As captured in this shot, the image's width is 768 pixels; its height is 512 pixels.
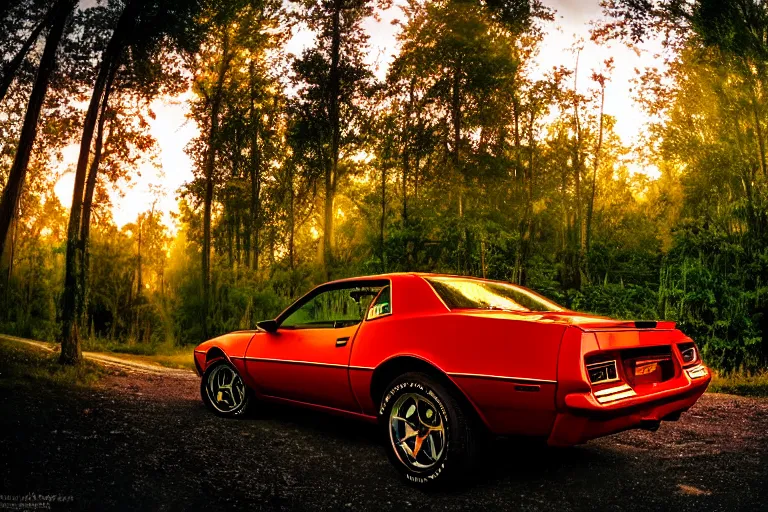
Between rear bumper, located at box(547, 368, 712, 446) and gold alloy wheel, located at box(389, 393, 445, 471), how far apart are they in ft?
2.35

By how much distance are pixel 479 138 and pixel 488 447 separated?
15.8m

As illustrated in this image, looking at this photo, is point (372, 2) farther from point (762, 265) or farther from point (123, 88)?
point (762, 265)

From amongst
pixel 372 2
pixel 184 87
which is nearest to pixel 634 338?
pixel 184 87

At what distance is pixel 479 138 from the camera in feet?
59.0

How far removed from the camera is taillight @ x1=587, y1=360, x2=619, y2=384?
9.48 feet

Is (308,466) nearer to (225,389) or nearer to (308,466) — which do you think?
(308,466)

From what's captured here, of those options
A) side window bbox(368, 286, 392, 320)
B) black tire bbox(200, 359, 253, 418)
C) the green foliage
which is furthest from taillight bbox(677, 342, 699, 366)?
the green foliage

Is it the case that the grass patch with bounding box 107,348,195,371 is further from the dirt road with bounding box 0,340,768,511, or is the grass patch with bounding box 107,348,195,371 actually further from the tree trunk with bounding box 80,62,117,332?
the dirt road with bounding box 0,340,768,511

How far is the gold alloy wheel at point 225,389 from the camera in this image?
5230 millimetres

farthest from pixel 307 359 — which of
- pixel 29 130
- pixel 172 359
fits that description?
pixel 172 359

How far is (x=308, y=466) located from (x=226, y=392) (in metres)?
1.89

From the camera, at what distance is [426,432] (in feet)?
11.0

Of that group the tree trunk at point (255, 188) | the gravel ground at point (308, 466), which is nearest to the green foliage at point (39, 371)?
the gravel ground at point (308, 466)

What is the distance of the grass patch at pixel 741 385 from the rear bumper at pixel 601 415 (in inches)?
206
